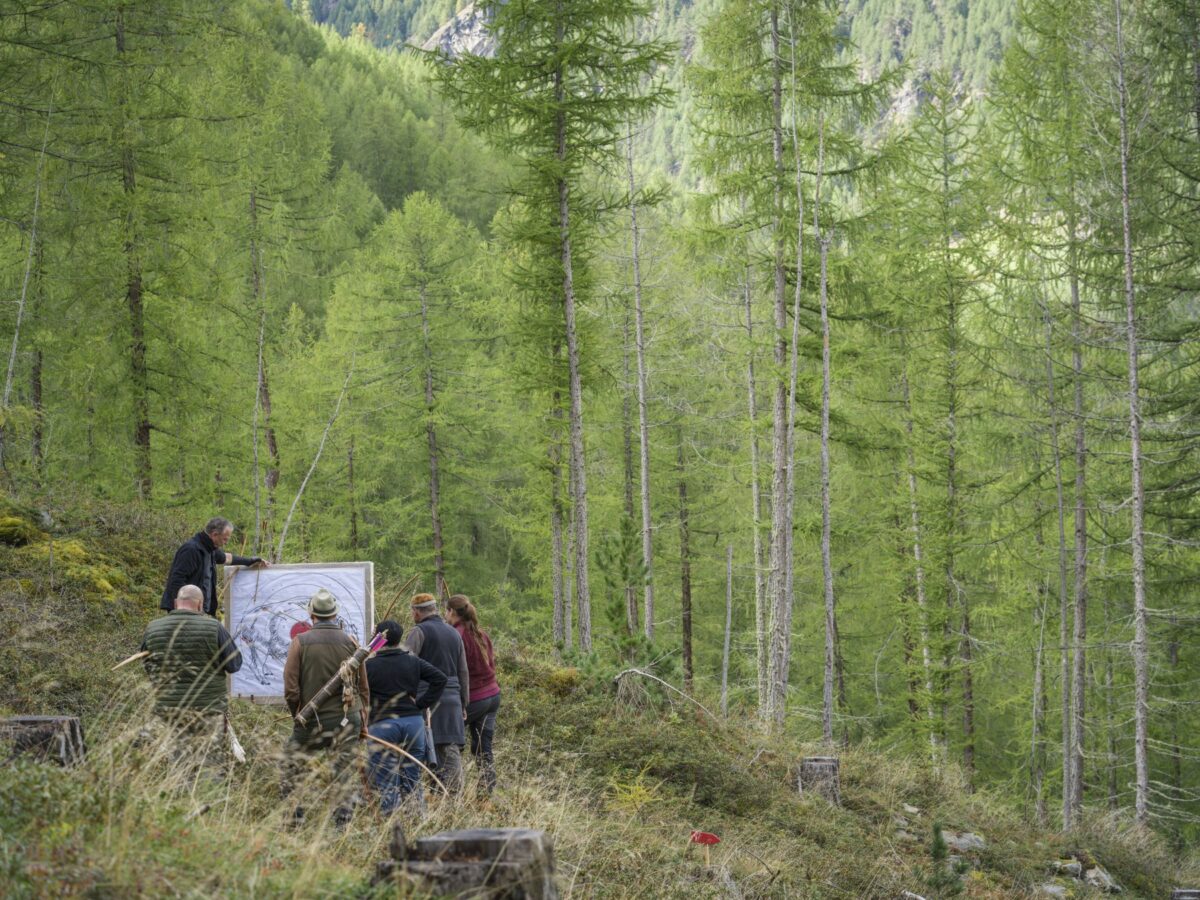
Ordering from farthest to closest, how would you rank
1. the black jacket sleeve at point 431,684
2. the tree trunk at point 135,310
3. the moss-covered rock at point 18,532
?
the tree trunk at point 135,310 < the moss-covered rock at point 18,532 < the black jacket sleeve at point 431,684

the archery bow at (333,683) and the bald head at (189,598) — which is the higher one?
the bald head at (189,598)

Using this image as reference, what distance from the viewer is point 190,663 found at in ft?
22.5

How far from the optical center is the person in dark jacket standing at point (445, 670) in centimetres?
775

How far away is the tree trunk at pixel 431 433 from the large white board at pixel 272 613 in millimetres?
13764

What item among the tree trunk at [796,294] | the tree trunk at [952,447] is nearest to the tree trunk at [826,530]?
the tree trunk at [796,294]

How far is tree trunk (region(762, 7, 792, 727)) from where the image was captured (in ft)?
51.7

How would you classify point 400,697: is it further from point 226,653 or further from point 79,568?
point 79,568

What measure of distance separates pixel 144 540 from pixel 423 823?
863 centimetres

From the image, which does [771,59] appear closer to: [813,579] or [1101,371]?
[1101,371]

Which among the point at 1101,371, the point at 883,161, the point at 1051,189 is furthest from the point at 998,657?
the point at 883,161

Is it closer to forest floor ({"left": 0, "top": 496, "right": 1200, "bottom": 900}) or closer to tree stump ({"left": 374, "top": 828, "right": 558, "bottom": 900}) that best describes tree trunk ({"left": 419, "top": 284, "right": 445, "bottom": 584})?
forest floor ({"left": 0, "top": 496, "right": 1200, "bottom": 900})

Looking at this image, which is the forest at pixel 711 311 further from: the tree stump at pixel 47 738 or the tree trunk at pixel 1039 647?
the tree stump at pixel 47 738

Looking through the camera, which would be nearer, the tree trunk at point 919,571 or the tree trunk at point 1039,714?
the tree trunk at point 1039,714

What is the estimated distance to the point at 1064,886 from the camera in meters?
10.7
